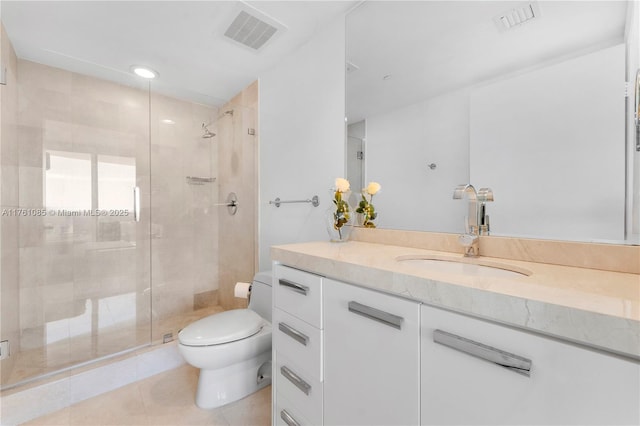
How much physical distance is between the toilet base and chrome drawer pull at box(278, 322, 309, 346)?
0.67 metres

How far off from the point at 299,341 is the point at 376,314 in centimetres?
41

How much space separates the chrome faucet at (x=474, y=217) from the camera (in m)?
1.00

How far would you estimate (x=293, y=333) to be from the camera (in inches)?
41.1

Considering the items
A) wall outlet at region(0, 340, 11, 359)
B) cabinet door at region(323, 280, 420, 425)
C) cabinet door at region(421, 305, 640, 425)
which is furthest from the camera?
wall outlet at region(0, 340, 11, 359)

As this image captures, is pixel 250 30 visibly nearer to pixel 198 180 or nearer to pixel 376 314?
pixel 198 180

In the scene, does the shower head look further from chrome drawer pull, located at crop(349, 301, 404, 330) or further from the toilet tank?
chrome drawer pull, located at crop(349, 301, 404, 330)

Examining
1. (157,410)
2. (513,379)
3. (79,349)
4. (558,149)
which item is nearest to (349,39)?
(558,149)

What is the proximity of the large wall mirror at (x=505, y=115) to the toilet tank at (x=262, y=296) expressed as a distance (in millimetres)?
859

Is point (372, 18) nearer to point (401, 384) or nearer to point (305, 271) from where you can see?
point (305, 271)

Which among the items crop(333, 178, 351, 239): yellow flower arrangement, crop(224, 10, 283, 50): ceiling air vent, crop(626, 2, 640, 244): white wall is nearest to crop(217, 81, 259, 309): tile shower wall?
crop(224, 10, 283, 50): ceiling air vent

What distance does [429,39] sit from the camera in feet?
4.29

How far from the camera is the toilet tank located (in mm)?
1749

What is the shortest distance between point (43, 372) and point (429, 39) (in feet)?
9.53

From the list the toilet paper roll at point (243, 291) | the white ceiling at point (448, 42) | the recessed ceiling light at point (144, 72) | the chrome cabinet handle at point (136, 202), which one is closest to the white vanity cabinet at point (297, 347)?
the toilet paper roll at point (243, 291)
